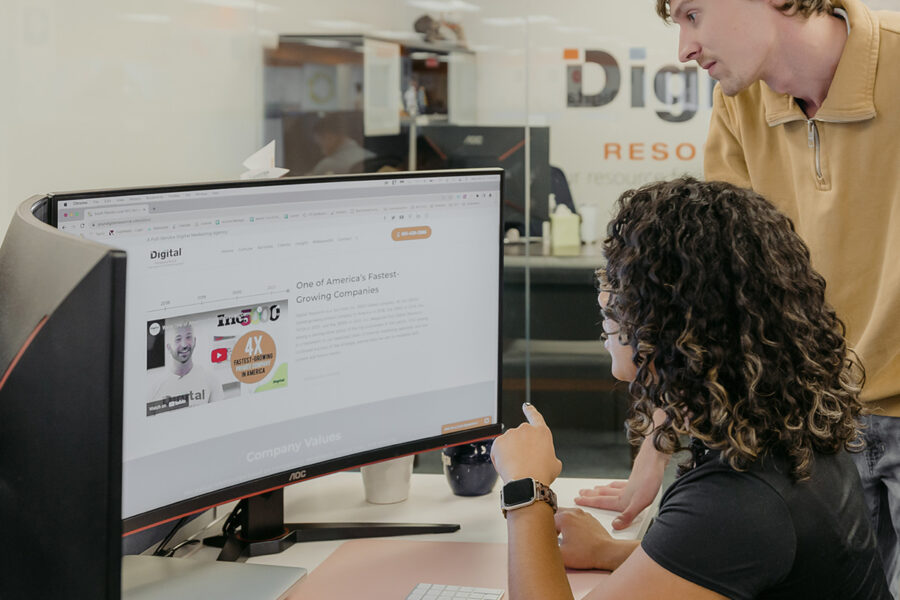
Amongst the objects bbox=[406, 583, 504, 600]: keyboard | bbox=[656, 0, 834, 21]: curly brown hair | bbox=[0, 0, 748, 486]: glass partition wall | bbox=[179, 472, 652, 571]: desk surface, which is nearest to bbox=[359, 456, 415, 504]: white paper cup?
bbox=[179, 472, 652, 571]: desk surface

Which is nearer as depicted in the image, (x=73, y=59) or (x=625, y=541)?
(x=625, y=541)

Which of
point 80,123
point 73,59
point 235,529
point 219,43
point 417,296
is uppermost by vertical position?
point 219,43

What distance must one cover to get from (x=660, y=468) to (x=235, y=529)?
61cm

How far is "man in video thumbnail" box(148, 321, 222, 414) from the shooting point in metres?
1.14

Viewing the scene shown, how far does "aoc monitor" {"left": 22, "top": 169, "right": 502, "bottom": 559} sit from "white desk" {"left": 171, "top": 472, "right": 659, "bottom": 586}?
8 centimetres

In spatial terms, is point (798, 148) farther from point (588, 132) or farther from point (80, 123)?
point (588, 132)

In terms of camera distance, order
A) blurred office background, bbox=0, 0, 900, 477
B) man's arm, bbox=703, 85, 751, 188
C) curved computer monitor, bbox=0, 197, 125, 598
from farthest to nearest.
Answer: blurred office background, bbox=0, 0, 900, 477
man's arm, bbox=703, 85, 751, 188
curved computer monitor, bbox=0, 197, 125, 598

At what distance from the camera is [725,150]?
1766mm

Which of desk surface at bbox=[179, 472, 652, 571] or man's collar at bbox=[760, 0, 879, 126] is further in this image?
man's collar at bbox=[760, 0, 879, 126]

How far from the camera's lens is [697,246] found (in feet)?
3.40

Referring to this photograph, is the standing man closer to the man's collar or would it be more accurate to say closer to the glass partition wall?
the man's collar

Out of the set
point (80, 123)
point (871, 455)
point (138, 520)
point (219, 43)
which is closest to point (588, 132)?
point (219, 43)

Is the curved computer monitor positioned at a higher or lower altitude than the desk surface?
higher

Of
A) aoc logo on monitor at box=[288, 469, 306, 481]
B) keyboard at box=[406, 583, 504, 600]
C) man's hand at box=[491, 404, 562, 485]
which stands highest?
man's hand at box=[491, 404, 562, 485]
